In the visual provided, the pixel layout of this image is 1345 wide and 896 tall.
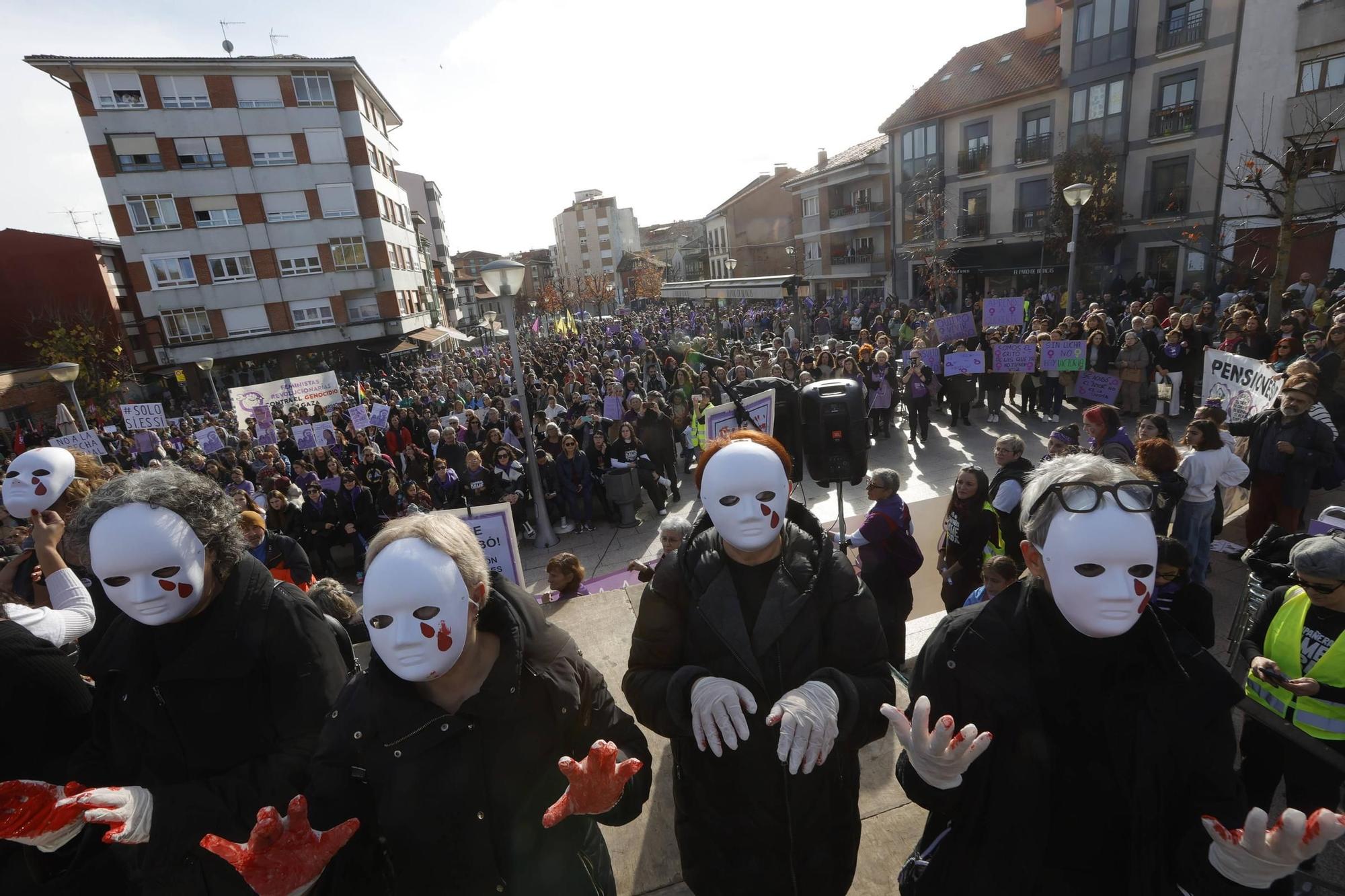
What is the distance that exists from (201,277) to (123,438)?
17.2 metres

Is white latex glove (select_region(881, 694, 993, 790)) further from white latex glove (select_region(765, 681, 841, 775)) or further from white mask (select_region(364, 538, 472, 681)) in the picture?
white mask (select_region(364, 538, 472, 681))

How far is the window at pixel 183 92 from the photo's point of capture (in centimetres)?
2573

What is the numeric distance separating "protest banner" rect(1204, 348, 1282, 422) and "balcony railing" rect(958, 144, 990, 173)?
22.4m

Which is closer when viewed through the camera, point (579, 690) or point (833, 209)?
point (579, 690)

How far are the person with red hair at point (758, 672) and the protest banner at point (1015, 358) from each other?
10.00m

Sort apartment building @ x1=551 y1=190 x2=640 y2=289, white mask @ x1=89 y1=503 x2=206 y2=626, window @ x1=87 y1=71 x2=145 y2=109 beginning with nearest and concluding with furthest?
white mask @ x1=89 y1=503 x2=206 y2=626 → window @ x1=87 y1=71 x2=145 y2=109 → apartment building @ x1=551 y1=190 x2=640 y2=289

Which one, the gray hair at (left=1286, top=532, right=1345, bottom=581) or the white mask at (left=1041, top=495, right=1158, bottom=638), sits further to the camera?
the gray hair at (left=1286, top=532, right=1345, bottom=581)

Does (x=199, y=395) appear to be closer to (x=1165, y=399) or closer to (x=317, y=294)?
(x=317, y=294)

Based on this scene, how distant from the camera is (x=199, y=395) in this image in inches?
1101

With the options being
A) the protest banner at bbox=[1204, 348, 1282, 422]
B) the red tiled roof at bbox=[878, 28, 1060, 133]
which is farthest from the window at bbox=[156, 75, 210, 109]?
the protest banner at bbox=[1204, 348, 1282, 422]

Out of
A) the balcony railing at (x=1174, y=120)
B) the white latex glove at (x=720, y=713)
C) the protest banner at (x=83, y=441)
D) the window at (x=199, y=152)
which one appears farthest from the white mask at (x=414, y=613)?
the window at (x=199, y=152)

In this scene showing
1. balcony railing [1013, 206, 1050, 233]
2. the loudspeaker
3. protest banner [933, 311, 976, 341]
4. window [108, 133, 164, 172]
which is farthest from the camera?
window [108, 133, 164, 172]

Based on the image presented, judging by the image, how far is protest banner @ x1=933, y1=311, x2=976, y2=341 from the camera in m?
11.3

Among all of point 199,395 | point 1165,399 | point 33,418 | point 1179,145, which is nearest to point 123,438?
point 33,418
